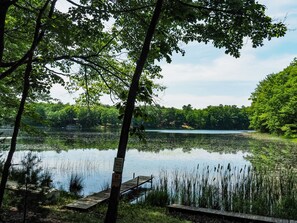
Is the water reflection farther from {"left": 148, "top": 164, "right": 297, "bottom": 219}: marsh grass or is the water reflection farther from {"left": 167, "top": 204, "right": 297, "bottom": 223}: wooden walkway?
{"left": 167, "top": 204, "right": 297, "bottom": 223}: wooden walkway

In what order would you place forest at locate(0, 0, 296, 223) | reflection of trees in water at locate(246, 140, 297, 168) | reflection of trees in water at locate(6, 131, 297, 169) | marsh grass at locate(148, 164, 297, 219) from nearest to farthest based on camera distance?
forest at locate(0, 0, 296, 223), marsh grass at locate(148, 164, 297, 219), reflection of trees in water at locate(246, 140, 297, 168), reflection of trees in water at locate(6, 131, 297, 169)

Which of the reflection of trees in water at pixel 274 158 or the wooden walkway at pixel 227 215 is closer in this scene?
the wooden walkway at pixel 227 215

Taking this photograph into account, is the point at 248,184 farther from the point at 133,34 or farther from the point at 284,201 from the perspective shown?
the point at 133,34

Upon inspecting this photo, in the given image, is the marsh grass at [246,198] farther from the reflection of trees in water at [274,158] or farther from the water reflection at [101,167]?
the reflection of trees in water at [274,158]

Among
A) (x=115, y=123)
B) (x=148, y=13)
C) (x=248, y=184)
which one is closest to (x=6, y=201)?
(x=148, y=13)

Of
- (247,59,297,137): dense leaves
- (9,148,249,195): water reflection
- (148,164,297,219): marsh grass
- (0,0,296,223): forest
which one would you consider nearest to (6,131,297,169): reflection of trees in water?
(9,148,249,195): water reflection

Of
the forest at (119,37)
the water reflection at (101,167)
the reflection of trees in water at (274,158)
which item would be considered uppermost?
the forest at (119,37)

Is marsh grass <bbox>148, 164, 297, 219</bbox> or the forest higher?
the forest

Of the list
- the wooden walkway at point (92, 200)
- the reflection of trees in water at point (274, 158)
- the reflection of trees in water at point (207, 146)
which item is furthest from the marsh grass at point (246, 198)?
the reflection of trees in water at point (207, 146)

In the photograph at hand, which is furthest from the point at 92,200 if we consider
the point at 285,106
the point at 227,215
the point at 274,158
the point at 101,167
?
the point at 285,106

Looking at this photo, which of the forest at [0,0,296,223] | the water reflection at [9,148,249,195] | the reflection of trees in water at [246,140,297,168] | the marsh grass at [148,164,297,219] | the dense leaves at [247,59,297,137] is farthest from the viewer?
the dense leaves at [247,59,297,137]

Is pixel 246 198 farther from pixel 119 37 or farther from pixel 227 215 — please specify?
pixel 119 37

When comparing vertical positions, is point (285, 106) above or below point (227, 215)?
above

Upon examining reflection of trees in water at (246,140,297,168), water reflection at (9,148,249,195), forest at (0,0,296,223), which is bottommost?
water reflection at (9,148,249,195)
